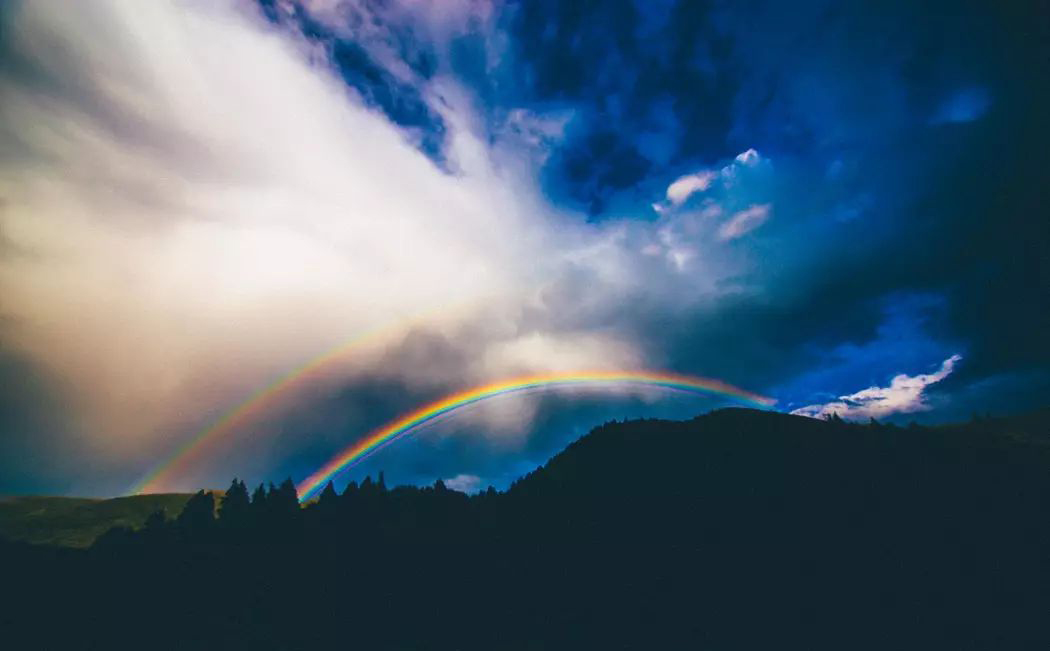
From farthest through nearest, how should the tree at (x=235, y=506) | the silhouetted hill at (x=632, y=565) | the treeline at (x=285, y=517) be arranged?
the tree at (x=235, y=506)
the treeline at (x=285, y=517)
the silhouetted hill at (x=632, y=565)

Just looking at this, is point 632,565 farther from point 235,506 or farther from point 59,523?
point 59,523

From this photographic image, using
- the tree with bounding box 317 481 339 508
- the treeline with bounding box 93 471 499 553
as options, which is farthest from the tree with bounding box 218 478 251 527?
the tree with bounding box 317 481 339 508

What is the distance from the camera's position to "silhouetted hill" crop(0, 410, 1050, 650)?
12038 cm

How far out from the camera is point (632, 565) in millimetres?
151125

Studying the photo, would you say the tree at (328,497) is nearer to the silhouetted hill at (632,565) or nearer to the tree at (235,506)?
the silhouetted hill at (632,565)

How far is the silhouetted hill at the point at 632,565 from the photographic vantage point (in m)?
120

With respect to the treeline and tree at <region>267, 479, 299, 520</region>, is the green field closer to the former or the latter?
the treeline

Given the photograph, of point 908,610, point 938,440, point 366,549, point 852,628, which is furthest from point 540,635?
point 938,440

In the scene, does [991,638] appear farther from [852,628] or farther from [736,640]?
[736,640]

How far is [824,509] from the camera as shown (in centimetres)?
15538

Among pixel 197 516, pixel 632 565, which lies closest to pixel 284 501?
pixel 197 516

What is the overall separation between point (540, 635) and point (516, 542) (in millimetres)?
45852

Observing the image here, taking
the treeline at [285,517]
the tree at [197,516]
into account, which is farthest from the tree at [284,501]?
the tree at [197,516]

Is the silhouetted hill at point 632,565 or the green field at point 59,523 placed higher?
the green field at point 59,523
